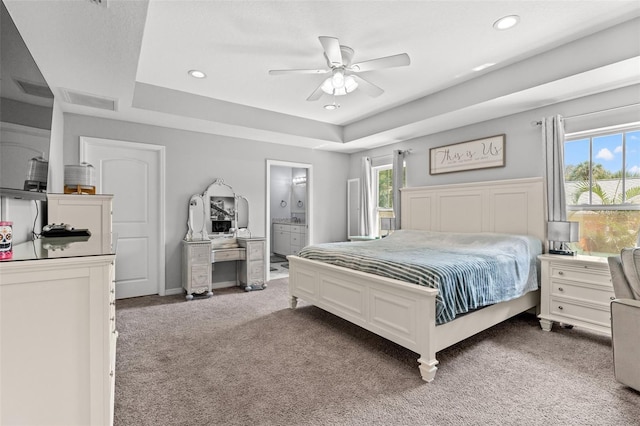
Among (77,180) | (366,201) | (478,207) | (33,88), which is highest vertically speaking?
(33,88)

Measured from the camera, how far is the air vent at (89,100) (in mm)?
3234

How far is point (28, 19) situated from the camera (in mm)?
1933

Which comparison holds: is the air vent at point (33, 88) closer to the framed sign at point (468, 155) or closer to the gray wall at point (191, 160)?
the gray wall at point (191, 160)

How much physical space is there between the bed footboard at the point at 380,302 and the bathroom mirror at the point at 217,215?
71.0 inches

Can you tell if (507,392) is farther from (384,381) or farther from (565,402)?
(384,381)

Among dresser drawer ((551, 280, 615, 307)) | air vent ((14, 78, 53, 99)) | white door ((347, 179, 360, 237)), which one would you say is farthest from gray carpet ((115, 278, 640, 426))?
white door ((347, 179, 360, 237))

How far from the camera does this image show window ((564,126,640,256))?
3.14 meters

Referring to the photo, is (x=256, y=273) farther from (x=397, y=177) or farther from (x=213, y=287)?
(x=397, y=177)

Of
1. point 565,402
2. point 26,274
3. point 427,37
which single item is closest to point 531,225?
point 565,402

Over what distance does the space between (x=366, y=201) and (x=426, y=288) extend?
3638 mm

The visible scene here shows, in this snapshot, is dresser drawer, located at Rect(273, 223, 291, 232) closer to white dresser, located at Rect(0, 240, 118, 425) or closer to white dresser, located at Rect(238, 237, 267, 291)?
white dresser, located at Rect(238, 237, 267, 291)

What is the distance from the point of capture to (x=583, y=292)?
3.00 meters

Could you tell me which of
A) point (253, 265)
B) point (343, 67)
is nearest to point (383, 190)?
point (253, 265)

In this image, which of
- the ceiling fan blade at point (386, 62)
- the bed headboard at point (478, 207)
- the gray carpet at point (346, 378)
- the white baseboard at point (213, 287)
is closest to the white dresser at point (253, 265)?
the white baseboard at point (213, 287)
